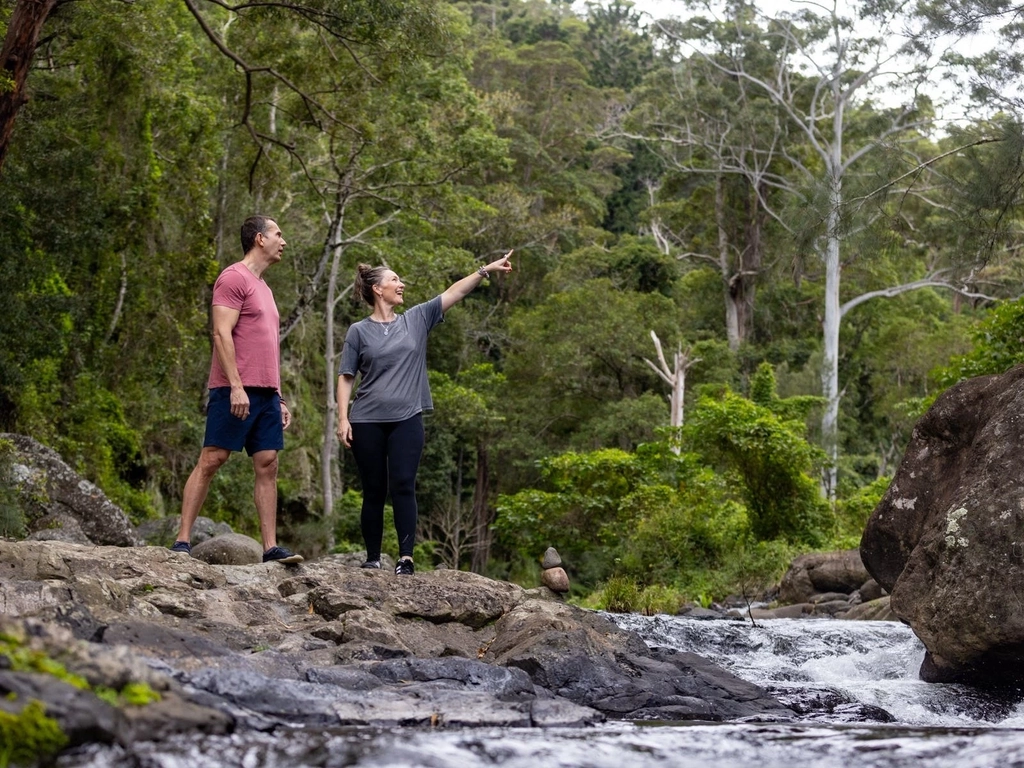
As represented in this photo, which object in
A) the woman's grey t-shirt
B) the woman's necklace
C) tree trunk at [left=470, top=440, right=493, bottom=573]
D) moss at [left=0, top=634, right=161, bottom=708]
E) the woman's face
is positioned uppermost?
the woman's face

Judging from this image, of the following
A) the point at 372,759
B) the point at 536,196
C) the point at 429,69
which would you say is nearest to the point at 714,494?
the point at 429,69

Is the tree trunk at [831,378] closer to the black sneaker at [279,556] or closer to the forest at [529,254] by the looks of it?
the forest at [529,254]

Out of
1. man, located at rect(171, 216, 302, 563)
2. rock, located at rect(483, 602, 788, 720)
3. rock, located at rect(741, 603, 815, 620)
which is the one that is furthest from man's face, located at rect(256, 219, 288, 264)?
rock, located at rect(741, 603, 815, 620)

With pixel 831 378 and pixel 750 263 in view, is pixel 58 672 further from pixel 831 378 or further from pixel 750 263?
pixel 750 263

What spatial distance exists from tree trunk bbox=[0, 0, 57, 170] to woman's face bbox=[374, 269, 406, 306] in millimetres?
4199

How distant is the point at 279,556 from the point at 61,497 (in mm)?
5422

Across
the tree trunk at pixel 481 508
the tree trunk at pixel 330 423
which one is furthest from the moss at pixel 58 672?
the tree trunk at pixel 481 508

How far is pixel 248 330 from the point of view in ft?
22.8

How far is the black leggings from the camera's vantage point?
7.11 metres

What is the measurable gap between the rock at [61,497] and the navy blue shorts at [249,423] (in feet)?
17.2

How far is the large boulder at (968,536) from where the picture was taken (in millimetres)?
6441

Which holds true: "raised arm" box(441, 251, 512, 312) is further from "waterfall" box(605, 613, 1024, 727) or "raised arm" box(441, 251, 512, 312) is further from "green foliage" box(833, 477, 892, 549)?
"green foliage" box(833, 477, 892, 549)

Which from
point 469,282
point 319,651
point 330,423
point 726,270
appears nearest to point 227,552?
point 469,282

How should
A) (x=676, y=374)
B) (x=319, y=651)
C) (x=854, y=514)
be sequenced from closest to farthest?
(x=319, y=651) → (x=854, y=514) → (x=676, y=374)
